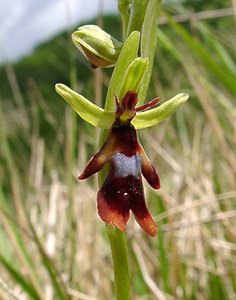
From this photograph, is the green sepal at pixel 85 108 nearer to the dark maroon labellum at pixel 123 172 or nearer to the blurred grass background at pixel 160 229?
the dark maroon labellum at pixel 123 172

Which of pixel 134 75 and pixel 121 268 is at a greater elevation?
pixel 134 75

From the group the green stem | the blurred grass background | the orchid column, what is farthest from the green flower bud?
the blurred grass background

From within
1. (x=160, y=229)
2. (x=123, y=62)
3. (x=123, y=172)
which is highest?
(x=123, y=62)

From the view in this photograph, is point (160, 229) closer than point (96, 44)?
No

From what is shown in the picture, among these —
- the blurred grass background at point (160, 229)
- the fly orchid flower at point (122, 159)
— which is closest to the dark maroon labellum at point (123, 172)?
the fly orchid flower at point (122, 159)

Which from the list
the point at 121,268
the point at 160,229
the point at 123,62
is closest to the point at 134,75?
the point at 123,62

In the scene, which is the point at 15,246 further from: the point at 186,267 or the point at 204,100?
the point at 204,100

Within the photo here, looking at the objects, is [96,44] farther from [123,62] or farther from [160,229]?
[160,229]

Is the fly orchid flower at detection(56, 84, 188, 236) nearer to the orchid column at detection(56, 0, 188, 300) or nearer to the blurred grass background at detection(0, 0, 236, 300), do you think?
the orchid column at detection(56, 0, 188, 300)
